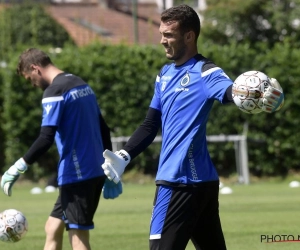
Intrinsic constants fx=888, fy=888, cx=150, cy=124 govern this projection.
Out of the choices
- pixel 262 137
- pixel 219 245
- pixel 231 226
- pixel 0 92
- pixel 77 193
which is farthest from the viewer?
pixel 0 92

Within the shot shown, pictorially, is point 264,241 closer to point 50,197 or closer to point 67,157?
point 67,157

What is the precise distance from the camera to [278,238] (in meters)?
11.1

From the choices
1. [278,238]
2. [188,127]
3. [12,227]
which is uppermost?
[188,127]

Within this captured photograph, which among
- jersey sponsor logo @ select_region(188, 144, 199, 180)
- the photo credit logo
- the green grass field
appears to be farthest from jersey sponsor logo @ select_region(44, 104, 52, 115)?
the photo credit logo

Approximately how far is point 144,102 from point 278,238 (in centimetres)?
1310

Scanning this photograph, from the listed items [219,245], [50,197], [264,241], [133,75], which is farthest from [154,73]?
[219,245]

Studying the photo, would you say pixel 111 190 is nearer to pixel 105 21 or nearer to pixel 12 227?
pixel 12 227

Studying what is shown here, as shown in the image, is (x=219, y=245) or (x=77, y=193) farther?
(x=77, y=193)

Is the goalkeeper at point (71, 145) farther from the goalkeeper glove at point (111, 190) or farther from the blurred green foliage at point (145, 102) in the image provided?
the blurred green foliage at point (145, 102)

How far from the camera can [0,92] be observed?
24.9 metres

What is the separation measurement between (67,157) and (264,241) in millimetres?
3425

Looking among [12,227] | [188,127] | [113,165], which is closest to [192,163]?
[188,127]

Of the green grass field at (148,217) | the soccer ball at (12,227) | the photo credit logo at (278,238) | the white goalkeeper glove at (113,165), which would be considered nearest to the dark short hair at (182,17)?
the white goalkeeper glove at (113,165)

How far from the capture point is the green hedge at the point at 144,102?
23.2 m
